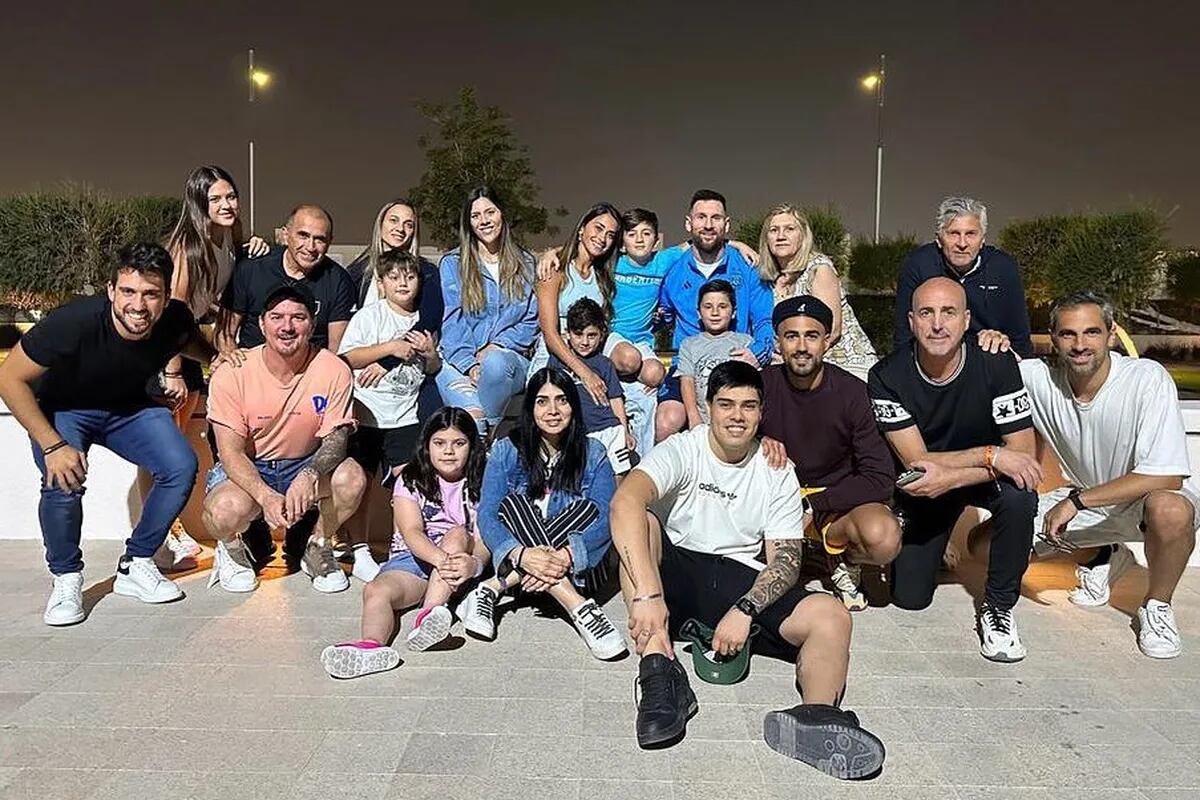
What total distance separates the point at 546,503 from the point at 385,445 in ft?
4.24

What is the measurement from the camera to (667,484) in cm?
343

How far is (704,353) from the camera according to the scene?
16.1 feet

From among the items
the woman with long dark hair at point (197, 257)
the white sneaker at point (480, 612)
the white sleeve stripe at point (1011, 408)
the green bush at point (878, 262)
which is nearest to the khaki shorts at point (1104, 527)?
the white sleeve stripe at point (1011, 408)

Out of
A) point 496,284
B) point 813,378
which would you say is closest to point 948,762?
point 813,378

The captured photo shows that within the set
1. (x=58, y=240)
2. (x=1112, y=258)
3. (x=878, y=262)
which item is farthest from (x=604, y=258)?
(x=58, y=240)

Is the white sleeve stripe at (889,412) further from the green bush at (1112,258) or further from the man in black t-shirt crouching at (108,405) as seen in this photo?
the green bush at (1112,258)

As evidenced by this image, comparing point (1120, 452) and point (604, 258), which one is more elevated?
point (604, 258)

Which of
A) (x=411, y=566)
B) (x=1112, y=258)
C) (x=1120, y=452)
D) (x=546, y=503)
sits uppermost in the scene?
(x=1112, y=258)

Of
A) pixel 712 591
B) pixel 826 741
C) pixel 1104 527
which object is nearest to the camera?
pixel 826 741

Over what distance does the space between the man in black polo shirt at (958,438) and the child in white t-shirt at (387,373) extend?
228 centimetres

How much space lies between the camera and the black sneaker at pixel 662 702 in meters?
2.82

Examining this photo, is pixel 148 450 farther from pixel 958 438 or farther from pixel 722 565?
pixel 958 438

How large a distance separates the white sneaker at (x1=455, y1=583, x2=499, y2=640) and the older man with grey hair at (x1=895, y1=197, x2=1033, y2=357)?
2.38m

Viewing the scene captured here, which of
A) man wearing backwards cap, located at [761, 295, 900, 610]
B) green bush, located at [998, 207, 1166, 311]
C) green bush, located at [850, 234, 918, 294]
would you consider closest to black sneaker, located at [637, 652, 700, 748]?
man wearing backwards cap, located at [761, 295, 900, 610]
